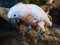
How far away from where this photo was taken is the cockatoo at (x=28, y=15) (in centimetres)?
108

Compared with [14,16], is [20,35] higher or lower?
lower

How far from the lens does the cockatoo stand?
1.08 m

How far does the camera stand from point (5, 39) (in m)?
1.14

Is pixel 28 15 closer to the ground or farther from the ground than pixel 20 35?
farther from the ground

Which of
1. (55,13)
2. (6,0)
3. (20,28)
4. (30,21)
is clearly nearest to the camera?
(30,21)

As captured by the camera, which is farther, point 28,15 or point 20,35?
point 20,35

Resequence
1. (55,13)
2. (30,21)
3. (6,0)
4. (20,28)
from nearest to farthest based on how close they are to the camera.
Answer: (30,21), (20,28), (6,0), (55,13)

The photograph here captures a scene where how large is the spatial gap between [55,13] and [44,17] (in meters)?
0.39

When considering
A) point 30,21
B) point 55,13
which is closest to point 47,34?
point 30,21

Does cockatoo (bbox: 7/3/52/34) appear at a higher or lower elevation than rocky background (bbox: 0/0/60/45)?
higher

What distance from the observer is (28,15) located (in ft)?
3.57

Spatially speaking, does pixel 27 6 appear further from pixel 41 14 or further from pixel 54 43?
pixel 54 43

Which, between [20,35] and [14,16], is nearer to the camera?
[14,16]

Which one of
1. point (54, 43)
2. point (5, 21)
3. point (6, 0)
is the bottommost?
point (54, 43)
